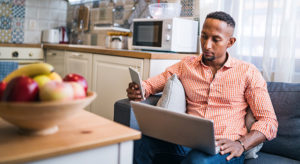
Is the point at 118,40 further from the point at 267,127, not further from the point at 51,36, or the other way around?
the point at 267,127

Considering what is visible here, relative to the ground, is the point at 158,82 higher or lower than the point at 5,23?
lower

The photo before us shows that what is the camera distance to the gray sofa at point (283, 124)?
156 centimetres

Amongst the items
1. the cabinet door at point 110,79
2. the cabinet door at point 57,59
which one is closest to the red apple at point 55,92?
the cabinet door at point 110,79

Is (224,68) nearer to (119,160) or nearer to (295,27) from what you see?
(295,27)

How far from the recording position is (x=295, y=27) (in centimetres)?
194

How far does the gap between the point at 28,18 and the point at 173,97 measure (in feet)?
9.94

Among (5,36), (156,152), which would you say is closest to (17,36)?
(5,36)

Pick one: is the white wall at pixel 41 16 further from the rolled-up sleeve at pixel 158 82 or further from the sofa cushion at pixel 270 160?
the sofa cushion at pixel 270 160

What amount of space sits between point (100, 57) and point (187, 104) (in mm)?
1203

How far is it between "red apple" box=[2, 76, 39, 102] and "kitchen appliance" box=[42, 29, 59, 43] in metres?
3.41

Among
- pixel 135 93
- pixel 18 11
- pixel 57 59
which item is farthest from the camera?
pixel 18 11

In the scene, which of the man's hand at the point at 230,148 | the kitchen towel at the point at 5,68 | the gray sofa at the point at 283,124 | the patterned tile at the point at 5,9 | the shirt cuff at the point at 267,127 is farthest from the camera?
the patterned tile at the point at 5,9

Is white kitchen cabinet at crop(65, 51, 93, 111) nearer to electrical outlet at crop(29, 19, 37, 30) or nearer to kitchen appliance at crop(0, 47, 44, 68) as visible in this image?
kitchen appliance at crop(0, 47, 44, 68)

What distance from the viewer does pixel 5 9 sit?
3768 mm
